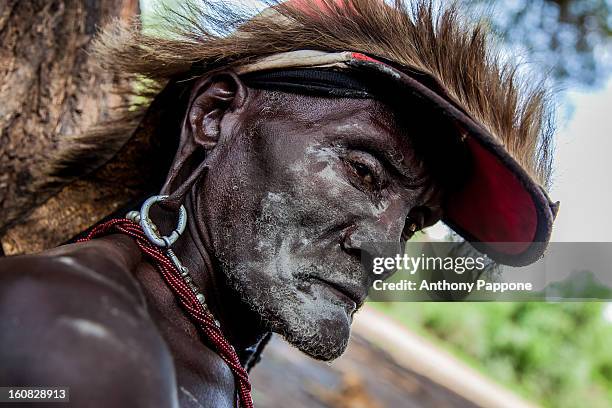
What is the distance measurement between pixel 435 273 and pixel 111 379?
1262 millimetres

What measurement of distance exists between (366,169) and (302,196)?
→ 0.17 m

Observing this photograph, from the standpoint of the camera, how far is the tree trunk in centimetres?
243

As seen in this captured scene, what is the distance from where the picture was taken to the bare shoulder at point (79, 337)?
110cm

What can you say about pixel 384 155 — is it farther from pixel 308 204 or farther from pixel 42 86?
pixel 42 86

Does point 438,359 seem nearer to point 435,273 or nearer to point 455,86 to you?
point 435,273

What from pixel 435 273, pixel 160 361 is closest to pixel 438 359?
pixel 435 273

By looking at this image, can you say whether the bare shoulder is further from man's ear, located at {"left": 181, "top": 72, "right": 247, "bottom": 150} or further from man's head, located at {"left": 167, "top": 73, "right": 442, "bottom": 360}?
man's ear, located at {"left": 181, "top": 72, "right": 247, "bottom": 150}

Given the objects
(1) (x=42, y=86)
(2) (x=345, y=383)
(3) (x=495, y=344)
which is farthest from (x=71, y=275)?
(3) (x=495, y=344)

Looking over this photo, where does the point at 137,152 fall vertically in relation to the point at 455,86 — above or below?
below

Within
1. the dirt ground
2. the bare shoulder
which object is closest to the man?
the bare shoulder

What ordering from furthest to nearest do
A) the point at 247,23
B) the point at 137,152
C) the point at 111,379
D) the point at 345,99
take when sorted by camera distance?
the point at 137,152
the point at 247,23
the point at 345,99
the point at 111,379

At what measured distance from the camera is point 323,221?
5.89ft

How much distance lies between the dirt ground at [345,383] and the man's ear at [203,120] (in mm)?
2704

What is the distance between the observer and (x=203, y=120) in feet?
6.53
